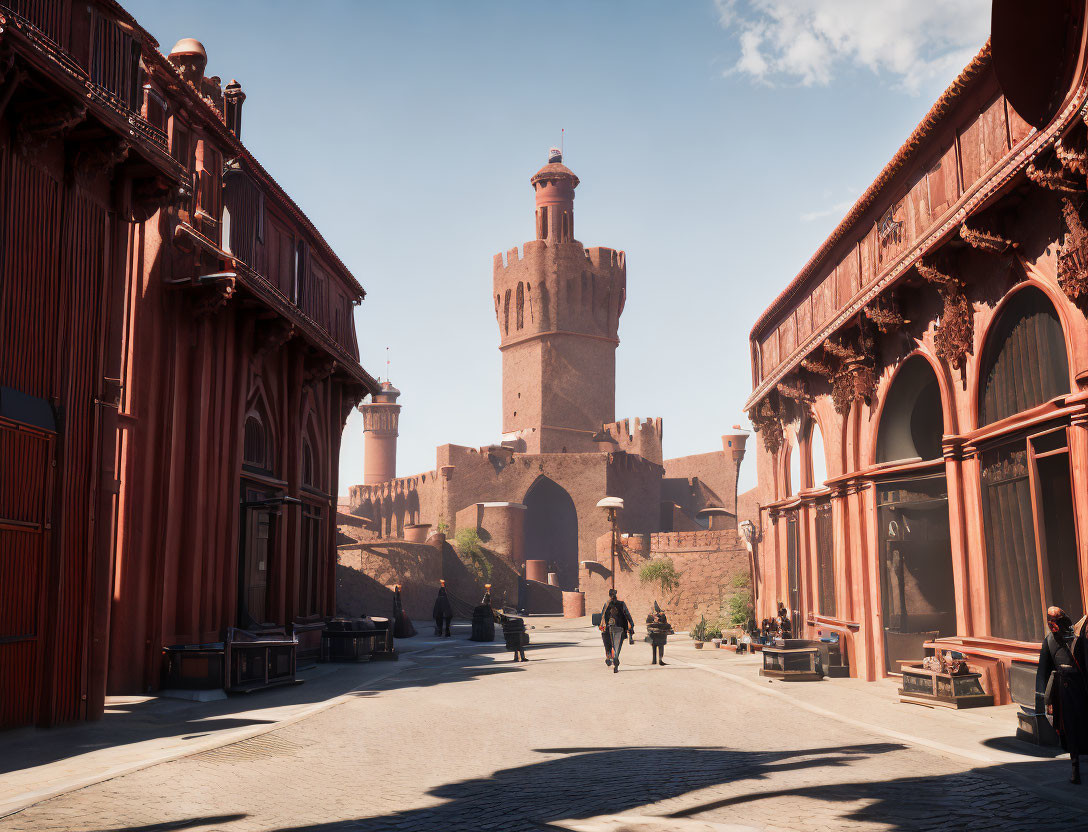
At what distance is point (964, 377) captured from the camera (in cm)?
1298

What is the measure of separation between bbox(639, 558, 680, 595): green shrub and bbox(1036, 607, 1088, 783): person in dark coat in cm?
2652

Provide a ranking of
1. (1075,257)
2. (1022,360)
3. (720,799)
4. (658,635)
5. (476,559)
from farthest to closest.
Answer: (476,559), (658,635), (1022,360), (1075,257), (720,799)

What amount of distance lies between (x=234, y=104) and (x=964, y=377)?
619 inches

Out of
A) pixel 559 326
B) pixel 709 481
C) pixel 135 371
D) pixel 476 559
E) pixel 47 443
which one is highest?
pixel 559 326

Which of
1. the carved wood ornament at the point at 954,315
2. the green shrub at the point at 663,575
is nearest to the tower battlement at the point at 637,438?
the green shrub at the point at 663,575

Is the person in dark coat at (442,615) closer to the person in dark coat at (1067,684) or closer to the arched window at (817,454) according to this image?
the arched window at (817,454)

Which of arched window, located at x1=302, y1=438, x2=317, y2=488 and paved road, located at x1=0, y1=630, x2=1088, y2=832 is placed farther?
arched window, located at x1=302, y1=438, x2=317, y2=488

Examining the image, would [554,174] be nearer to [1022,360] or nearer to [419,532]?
[419,532]

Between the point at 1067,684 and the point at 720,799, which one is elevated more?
the point at 1067,684

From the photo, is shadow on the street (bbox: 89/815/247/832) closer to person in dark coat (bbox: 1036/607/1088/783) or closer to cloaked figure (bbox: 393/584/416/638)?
person in dark coat (bbox: 1036/607/1088/783)

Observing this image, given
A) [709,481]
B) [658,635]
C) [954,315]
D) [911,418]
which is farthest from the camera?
[709,481]

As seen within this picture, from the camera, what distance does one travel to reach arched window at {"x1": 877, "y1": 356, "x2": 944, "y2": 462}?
15.5 m

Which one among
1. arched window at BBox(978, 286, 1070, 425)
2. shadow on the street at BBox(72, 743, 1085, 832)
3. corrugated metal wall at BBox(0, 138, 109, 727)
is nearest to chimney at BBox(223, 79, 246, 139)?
corrugated metal wall at BBox(0, 138, 109, 727)

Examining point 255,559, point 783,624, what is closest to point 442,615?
point 255,559
